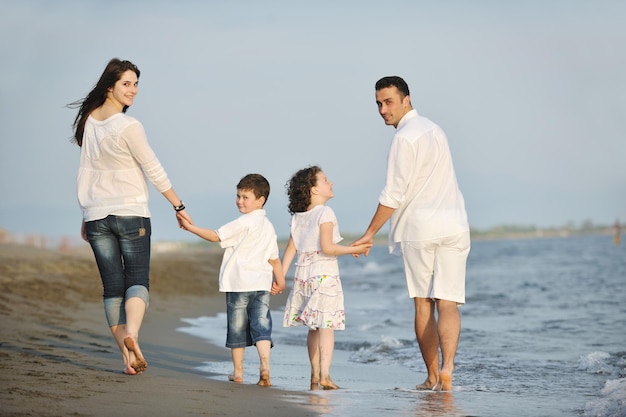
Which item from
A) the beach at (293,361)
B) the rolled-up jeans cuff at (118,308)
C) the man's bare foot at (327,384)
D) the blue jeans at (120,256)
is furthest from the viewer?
the man's bare foot at (327,384)

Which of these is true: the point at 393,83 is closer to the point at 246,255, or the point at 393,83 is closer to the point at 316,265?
the point at 316,265

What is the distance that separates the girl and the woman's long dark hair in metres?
1.36

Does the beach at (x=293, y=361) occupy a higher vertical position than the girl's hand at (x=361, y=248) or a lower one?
lower

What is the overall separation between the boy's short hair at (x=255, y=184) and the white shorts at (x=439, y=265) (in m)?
0.98

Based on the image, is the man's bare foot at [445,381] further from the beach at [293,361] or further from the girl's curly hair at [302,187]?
the girl's curly hair at [302,187]

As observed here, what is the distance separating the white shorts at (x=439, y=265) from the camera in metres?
5.76

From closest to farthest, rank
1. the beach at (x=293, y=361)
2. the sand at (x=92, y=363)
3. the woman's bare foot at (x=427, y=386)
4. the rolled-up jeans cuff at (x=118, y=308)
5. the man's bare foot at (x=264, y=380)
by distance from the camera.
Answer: the sand at (x=92, y=363)
the beach at (x=293, y=361)
the rolled-up jeans cuff at (x=118, y=308)
the man's bare foot at (x=264, y=380)
the woman's bare foot at (x=427, y=386)

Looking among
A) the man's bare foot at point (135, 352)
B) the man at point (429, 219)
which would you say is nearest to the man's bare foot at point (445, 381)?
the man at point (429, 219)

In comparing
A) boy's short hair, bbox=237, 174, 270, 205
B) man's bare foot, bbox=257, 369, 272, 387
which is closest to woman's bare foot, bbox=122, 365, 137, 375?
man's bare foot, bbox=257, 369, 272, 387

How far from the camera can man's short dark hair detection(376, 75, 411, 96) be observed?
232 inches

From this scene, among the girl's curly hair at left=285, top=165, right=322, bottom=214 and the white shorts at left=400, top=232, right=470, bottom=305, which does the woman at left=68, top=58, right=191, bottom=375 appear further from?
the white shorts at left=400, top=232, right=470, bottom=305

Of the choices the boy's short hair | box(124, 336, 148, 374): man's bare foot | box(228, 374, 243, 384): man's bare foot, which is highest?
the boy's short hair

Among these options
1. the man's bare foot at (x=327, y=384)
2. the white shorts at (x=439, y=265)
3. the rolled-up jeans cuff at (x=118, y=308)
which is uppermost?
the white shorts at (x=439, y=265)

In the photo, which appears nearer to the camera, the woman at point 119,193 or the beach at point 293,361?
the beach at point 293,361
